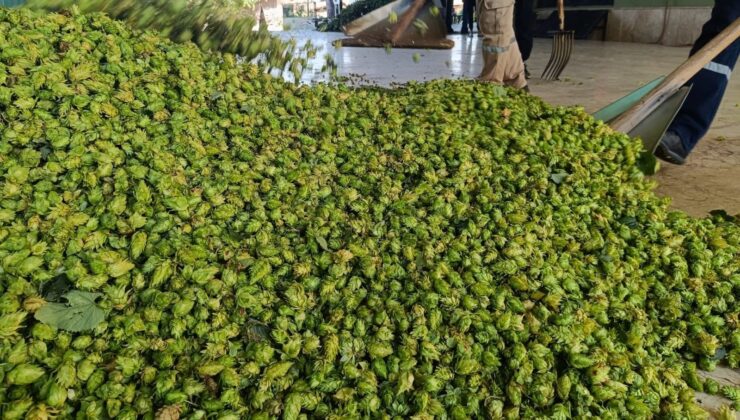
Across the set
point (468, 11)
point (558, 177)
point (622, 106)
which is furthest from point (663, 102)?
point (468, 11)

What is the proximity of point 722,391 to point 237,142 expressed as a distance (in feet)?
6.95

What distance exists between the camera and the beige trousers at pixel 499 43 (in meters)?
4.29

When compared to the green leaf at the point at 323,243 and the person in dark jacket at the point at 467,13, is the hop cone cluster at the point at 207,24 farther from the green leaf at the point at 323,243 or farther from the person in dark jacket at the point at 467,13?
the person in dark jacket at the point at 467,13

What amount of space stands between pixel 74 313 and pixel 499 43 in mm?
4019

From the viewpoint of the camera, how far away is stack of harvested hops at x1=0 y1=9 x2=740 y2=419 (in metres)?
1.48

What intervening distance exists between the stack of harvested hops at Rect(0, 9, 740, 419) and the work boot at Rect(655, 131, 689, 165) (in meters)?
1.09

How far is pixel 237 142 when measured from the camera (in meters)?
2.27

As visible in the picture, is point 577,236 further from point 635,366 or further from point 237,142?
point 237,142

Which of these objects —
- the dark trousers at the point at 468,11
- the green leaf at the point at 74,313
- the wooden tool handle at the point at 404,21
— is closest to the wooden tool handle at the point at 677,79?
the green leaf at the point at 74,313

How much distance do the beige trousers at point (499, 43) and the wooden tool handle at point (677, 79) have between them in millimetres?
1443

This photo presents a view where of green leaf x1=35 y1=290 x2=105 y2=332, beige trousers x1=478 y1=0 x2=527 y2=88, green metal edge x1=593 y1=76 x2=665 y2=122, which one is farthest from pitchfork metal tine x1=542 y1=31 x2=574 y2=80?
green leaf x1=35 y1=290 x2=105 y2=332

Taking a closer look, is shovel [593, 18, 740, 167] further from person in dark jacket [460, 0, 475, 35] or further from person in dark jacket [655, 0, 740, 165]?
person in dark jacket [460, 0, 475, 35]

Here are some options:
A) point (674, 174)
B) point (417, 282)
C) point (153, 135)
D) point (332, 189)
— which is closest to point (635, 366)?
point (417, 282)

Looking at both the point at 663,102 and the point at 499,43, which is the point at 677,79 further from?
the point at 499,43
